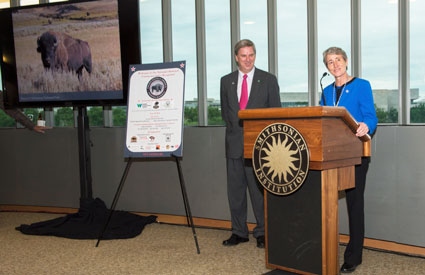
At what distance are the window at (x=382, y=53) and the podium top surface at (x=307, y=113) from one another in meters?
1.32

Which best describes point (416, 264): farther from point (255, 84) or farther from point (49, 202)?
point (49, 202)

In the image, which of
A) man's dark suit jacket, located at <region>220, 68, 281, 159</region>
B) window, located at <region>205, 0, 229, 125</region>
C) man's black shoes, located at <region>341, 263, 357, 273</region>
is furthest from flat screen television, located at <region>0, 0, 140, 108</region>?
man's black shoes, located at <region>341, 263, 357, 273</region>

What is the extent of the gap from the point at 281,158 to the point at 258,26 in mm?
2444

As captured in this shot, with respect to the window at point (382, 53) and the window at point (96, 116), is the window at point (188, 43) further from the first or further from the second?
the window at point (382, 53)

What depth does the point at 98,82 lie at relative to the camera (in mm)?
4980

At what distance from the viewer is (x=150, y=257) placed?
379 centimetres

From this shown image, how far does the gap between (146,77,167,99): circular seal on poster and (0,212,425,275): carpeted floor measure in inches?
54.0

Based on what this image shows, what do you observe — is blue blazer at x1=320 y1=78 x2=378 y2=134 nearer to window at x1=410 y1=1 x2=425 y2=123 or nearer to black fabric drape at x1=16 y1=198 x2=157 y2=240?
window at x1=410 y1=1 x2=425 y2=123

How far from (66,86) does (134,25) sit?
105 cm

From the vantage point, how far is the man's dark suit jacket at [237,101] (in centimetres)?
391

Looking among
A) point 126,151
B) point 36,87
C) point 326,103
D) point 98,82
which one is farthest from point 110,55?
point 326,103

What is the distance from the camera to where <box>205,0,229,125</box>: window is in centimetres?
498

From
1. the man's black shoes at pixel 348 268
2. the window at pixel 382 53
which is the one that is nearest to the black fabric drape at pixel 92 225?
the man's black shoes at pixel 348 268

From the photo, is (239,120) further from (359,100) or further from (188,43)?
(188,43)
